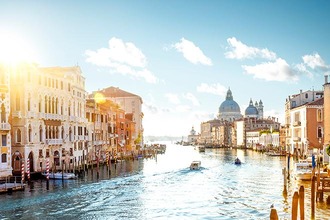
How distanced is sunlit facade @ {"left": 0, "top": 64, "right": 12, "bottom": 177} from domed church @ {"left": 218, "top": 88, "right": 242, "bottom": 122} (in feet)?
462

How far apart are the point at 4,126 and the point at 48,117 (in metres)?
6.31

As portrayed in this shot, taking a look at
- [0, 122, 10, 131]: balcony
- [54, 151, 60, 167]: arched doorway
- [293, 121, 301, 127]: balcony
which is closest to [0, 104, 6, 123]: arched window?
[0, 122, 10, 131]: balcony

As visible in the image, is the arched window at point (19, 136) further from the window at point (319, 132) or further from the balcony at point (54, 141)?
the window at point (319, 132)

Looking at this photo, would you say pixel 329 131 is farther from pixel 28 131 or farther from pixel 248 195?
pixel 28 131

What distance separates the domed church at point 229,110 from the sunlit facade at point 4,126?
140759 millimetres

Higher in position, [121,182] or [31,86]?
[31,86]

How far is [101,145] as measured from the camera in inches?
1859

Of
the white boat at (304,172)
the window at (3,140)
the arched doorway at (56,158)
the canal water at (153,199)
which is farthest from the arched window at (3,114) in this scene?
the white boat at (304,172)

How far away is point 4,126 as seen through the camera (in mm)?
27406

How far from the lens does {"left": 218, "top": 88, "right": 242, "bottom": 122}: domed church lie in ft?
545

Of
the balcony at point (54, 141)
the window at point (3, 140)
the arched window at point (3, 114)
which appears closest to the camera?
the arched window at point (3, 114)

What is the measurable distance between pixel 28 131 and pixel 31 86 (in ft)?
9.36

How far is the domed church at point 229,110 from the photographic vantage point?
6540 inches

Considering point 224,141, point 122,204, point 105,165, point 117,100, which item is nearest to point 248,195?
point 122,204
